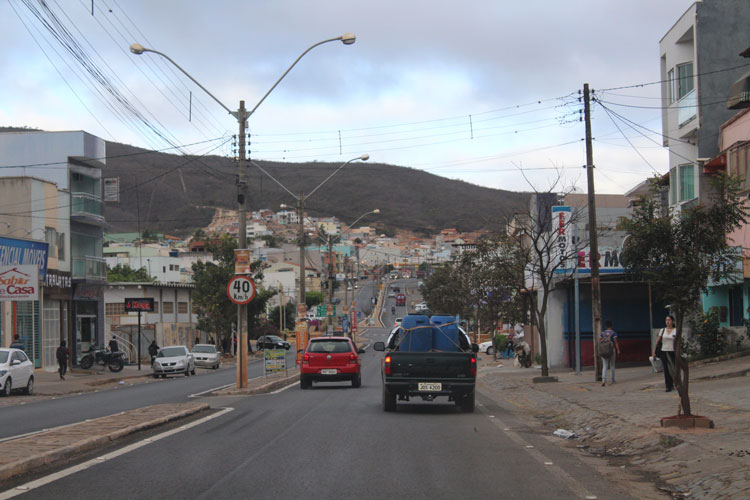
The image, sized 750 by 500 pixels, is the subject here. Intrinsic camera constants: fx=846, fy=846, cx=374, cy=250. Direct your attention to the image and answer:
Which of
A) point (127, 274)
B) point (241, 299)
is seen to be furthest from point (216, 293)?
point (241, 299)

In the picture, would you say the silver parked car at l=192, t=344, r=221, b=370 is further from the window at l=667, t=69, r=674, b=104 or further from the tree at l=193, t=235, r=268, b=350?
the window at l=667, t=69, r=674, b=104

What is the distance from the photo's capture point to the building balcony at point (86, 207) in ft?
149

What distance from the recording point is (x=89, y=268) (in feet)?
154

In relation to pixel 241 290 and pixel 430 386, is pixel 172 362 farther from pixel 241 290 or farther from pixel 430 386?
pixel 430 386

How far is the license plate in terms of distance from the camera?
16906mm

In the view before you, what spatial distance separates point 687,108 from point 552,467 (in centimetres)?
2638

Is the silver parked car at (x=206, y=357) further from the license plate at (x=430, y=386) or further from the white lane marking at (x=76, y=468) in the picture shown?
the white lane marking at (x=76, y=468)

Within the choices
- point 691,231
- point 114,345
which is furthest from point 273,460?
point 114,345

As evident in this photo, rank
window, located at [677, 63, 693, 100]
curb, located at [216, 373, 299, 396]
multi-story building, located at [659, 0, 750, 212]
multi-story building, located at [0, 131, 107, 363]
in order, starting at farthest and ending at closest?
multi-story building, located at [0, 131, 107, 363], window, located at [677, 63, 693, 100], multi-story building, located at [659, 0, 750, 212], curb, located at [216, 373, 299, 396]

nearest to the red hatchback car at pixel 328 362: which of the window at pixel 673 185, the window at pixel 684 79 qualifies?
the window at pixel 673 185

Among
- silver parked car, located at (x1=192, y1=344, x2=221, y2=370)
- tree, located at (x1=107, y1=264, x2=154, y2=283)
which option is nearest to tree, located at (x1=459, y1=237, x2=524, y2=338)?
silver parked car, located at (x1=192, y1=344, x2=221, y2=370)

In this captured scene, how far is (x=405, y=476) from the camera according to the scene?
30.0ft

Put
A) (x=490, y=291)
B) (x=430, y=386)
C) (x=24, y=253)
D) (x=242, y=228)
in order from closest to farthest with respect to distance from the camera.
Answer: (x=430, y=386) < (x=242, y=228) < (x=24, y=253) < (x=490, y=291)

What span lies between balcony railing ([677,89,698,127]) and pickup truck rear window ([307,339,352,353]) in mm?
16756
